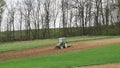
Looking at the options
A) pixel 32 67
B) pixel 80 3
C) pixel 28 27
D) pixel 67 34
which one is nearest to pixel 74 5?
pixel 80 3

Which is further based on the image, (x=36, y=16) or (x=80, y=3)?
(x=36, y=16)

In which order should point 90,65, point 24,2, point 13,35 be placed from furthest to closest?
point 24,2
point 13,35
point 90,65

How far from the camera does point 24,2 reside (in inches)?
3780

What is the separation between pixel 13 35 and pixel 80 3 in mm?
22848

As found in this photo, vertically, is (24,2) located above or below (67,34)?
above

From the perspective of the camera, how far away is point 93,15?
85.1 meters

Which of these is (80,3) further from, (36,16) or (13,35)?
(13,35)

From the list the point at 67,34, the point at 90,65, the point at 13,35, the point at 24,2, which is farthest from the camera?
the point at 24,2

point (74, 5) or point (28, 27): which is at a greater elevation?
point (74, 5)

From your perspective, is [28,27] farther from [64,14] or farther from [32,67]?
[32,67]

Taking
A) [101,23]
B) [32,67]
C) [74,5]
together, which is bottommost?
[32,67]

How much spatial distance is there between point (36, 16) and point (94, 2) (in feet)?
65.8

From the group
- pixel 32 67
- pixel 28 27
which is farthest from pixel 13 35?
pixel 32 67

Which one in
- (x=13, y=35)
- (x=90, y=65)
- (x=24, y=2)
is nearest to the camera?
(x=90, y=65)
